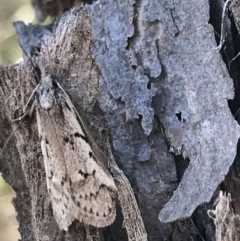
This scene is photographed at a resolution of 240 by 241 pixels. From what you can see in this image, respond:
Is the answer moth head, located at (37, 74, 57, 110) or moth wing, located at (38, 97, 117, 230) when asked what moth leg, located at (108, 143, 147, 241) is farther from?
moth head, located at (37, 74, 57, 110)

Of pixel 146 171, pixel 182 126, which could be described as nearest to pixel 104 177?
pixel 146 171

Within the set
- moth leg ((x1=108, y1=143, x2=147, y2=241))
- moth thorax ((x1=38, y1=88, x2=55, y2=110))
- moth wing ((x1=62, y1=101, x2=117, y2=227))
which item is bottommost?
moth leg ((x1=108, y1=143, x2=147, y2=241))

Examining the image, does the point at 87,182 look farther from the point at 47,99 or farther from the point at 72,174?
the point at 47,99

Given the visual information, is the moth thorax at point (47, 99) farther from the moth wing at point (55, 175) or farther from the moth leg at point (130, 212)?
the moth leg at point (130, 212)

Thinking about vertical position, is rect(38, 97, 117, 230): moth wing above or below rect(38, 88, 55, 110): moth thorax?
below

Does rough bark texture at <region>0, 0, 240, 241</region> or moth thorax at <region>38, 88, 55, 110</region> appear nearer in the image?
rough bark texture at <region>0, 0, 240, 241</region>

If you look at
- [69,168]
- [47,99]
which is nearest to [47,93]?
[47,99]

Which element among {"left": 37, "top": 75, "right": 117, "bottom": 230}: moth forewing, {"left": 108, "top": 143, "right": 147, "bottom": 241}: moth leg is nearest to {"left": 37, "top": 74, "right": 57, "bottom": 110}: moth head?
{"left": 37, "top": 75, "right": 117, "bottom": 230}: moth forewing
